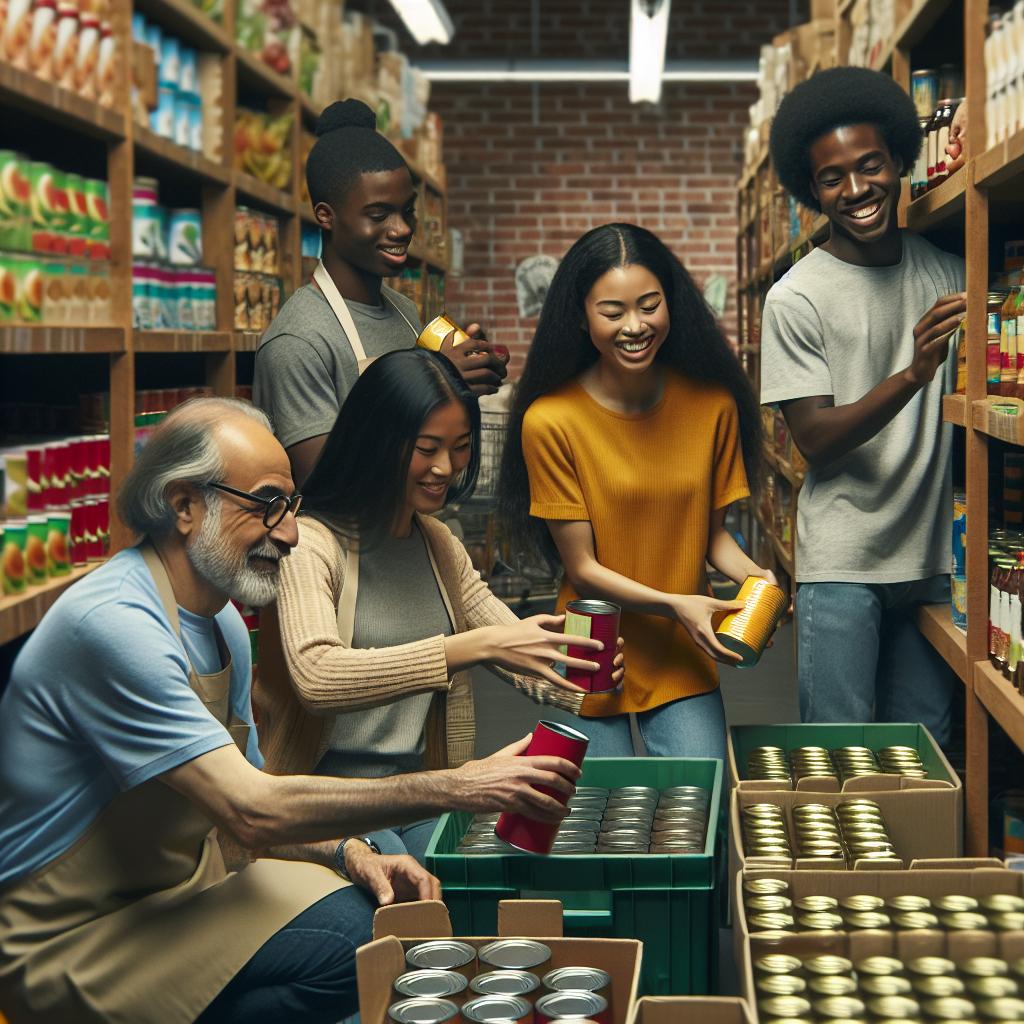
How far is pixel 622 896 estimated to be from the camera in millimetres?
1831

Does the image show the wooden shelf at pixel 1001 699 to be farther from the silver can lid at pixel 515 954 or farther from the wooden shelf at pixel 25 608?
the wooden shelf at pixel 25 608

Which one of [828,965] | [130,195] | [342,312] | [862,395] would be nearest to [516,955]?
[828,965]

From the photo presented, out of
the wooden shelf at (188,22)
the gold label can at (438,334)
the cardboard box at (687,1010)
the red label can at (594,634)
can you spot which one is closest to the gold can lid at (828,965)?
the cardboard box at (687,1010)

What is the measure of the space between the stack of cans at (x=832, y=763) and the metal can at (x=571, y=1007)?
2.70 ft

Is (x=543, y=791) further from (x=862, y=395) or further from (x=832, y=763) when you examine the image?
(x=862, y=395)

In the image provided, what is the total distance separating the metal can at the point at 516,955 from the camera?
5.25 feet

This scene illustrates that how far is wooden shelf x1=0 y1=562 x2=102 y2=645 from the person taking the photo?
241 cm

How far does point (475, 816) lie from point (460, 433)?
2.10ft

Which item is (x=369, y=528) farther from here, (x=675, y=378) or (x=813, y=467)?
(x=813, y=467)

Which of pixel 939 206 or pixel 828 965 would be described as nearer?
pixel 828 965

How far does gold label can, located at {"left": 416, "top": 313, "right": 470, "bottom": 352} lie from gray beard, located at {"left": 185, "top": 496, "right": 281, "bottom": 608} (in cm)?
95

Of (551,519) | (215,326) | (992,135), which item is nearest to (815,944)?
(551,519)

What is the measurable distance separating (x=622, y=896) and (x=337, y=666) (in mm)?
592

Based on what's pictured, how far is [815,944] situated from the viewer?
1.57m
